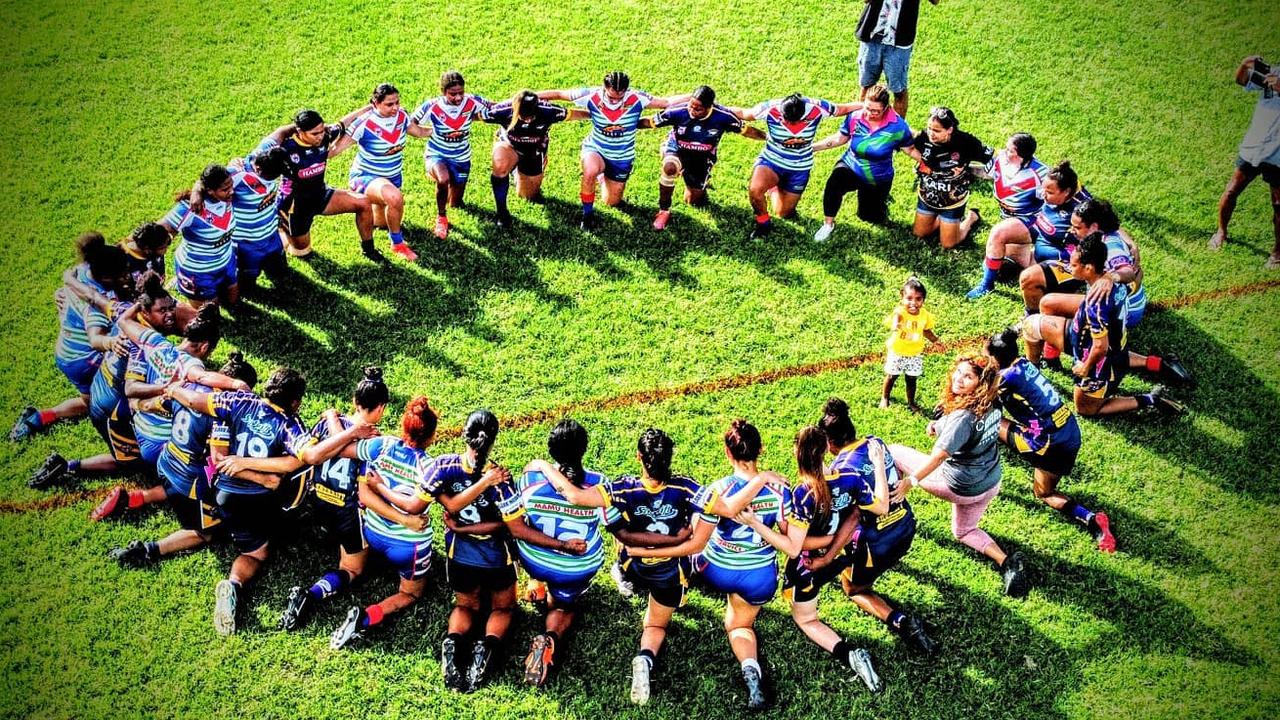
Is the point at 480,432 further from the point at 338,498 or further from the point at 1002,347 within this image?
the point at 1002,347

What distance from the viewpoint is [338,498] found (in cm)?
721

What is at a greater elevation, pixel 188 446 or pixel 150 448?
pixel 188 446

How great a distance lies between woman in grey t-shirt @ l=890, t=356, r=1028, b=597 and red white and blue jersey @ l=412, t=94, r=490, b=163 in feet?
18.6

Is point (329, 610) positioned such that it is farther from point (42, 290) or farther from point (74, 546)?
point (42, 290)

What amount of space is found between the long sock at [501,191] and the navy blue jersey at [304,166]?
1744 millimetres

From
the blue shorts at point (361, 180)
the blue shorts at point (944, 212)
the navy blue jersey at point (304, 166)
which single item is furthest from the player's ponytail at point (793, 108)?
the navy blue jersey at point (304, 166)

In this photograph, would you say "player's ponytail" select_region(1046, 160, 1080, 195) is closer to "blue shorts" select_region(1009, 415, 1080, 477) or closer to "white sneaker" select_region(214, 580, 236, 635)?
"blue shorts" select_region(1009, 415, 1080, 477)

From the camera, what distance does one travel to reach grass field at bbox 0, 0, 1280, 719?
23.4 ft

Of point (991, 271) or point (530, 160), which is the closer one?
point (991, 271)

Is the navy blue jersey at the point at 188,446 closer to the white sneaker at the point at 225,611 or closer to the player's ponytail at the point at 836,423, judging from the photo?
the white sneaker at the point at 225,611

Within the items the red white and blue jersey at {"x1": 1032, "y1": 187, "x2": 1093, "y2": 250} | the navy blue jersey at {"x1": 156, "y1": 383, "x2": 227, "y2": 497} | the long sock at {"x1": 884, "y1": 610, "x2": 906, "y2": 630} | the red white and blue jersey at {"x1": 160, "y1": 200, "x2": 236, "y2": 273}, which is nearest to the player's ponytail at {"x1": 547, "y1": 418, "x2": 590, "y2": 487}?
the navy blue jersey at {"x1": 156, "y1": 383, "x2": 227, "y2": 497}

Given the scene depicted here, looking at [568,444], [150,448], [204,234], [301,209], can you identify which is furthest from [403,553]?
[301,209]

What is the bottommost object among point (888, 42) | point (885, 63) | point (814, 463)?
point (814, 463)

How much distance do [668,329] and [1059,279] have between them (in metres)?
3.88
